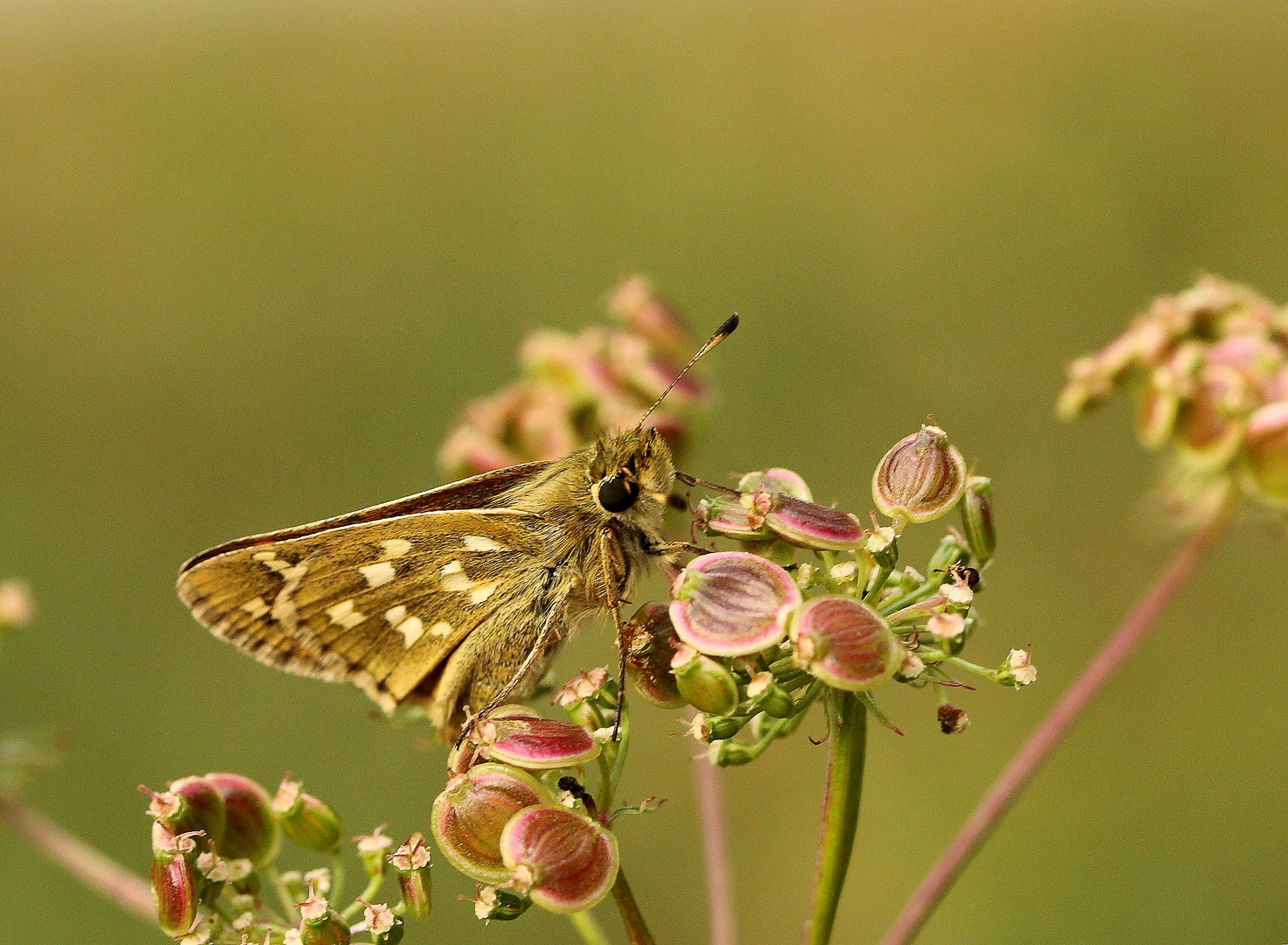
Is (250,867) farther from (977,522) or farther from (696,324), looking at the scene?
(696,324)

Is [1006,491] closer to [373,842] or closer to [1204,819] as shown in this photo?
[1204,819]

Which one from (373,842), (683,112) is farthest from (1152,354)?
(683,112)

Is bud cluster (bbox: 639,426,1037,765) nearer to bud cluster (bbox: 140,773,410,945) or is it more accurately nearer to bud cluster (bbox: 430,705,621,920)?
bud cluster (bbox: 430,705,621,920)

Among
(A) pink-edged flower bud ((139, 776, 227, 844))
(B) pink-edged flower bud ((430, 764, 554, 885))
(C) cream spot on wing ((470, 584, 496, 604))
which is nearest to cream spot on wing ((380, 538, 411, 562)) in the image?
(C) cream spot on wing ((470, 584, 496, 604))

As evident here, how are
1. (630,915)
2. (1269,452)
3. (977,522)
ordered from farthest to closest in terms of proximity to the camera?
(1269,452)
(977,522)
(630,915)

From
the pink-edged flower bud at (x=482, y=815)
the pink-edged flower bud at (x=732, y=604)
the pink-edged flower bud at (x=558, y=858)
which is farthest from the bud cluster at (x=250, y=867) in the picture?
the pink-edged flower bud at (x=732, y=604)

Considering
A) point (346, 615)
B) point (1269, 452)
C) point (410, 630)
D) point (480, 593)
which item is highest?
point (1269, 452)

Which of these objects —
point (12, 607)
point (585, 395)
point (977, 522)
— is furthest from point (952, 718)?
point (12, 607)

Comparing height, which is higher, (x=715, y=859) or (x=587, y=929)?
(x=715, y=859)

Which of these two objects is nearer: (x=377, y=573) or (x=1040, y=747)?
(x=1040, y=747)

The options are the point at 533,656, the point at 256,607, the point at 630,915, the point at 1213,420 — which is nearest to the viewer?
the point at 630,915
